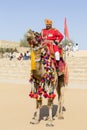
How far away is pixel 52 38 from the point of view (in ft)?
24.8

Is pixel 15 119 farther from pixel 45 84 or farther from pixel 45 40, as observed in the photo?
pixel 45 40

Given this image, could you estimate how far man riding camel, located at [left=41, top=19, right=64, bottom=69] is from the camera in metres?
7.39

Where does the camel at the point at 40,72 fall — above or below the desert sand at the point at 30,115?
above

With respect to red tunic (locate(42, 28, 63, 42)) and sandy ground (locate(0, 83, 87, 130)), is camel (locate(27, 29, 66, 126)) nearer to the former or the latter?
sandy ground (locate(0, 83, 87, 130))

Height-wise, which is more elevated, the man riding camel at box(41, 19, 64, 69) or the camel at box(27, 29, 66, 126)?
the man riding camel at box(41, 19, 64, 69)

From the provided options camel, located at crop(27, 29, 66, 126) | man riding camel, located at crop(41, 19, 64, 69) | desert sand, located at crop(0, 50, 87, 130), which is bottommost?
desert sand, located at crop(0, 50, 87, 130)

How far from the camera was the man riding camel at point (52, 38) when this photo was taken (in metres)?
7.39

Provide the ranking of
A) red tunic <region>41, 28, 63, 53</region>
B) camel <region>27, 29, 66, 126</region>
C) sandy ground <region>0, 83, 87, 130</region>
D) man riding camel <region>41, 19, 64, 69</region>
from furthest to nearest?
red tunic <region>41, 28, 63, 53</region>
man riding camel <region>41, 19, 64, 69</region>
sandy ground <region>0, 83, 87, 130</region>
camel <region>27, 29, 66, 126</region>

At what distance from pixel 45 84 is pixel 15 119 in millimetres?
1173

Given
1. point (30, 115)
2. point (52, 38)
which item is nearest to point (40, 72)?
point (52, 38)

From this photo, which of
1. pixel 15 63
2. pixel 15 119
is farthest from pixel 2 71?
pixel 15 119

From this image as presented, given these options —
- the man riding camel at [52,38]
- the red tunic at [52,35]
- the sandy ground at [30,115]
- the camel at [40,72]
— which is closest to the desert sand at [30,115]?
the sandy ground at [30,115]

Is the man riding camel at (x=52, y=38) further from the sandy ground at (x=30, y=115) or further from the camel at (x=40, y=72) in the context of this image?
the sandy ground at (x=30, y=115)

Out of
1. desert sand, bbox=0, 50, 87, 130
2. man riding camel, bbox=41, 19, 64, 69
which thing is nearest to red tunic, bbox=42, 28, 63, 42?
man riding camel, bbox=41, 19, 64, 69
